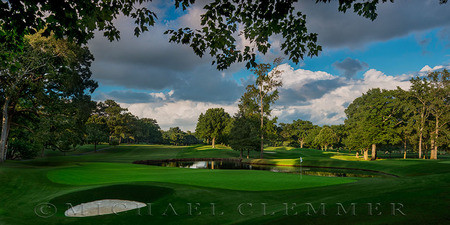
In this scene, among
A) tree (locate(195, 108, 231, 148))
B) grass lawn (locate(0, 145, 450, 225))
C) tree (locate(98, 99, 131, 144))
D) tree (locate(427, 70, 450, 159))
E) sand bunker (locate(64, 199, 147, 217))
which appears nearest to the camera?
grass lawn (locate(0, 145, 450, 225))

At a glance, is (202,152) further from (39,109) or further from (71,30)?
(71,30)

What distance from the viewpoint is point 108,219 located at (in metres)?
8.26

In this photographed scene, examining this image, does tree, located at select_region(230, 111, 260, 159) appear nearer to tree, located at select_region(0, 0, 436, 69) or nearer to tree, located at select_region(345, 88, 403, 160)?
tree, located at select_region(345, 88, 403, 160)

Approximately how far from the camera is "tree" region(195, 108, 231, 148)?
267 feet

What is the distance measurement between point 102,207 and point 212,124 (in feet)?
236

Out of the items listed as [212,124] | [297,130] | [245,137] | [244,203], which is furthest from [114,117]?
[297,130]

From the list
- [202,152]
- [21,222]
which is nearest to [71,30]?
[21,222]

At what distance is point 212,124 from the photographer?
82062 mm

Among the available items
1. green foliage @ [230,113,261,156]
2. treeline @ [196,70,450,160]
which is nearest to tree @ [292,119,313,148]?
treeline @ [196,70,450,160]

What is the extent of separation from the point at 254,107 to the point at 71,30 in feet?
136

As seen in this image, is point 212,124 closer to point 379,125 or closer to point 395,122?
point 379,125

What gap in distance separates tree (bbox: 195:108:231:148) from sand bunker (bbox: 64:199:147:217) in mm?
69592

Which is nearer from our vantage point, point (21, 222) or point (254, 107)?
point (21, 222)

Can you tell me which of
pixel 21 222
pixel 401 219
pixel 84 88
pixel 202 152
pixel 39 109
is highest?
pixel 84 88
